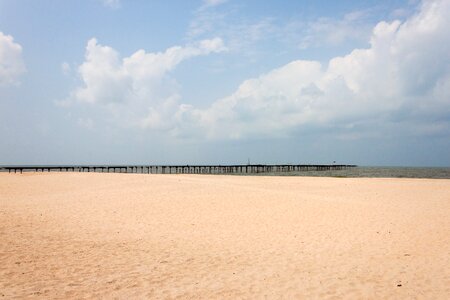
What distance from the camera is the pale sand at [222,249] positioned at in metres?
7.10

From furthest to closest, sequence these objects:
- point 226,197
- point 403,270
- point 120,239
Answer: point 226,197
point 120,239
point 403,270

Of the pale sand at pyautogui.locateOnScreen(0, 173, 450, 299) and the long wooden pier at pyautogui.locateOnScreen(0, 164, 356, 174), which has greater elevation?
the long wooden pier at pyautogui.locateOnScreen(0, 164, 356, 174)

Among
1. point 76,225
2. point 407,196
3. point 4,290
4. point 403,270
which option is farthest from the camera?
point 407,196

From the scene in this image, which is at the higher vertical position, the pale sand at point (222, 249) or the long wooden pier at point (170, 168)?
the long wooden pier at point (170, 168)

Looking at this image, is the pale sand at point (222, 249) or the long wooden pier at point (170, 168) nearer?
the pale sand at point (222, 249)

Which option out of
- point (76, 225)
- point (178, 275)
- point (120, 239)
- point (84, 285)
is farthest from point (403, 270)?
point (76, 225)

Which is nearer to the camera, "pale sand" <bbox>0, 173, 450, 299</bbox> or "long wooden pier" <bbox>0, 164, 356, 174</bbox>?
"pale sand" <bbox>0, 173, 450, 299</bbox>

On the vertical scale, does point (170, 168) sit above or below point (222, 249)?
above

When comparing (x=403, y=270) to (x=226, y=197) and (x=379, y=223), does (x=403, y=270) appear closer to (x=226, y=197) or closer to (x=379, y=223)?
(x=379, y=223)

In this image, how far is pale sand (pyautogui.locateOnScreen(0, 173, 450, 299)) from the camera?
7.10 meters

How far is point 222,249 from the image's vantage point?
10.3 metres

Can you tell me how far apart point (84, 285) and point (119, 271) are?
3.44ft

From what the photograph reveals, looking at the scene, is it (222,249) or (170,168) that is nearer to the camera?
(222,249)

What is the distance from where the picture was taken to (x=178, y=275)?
788cm
